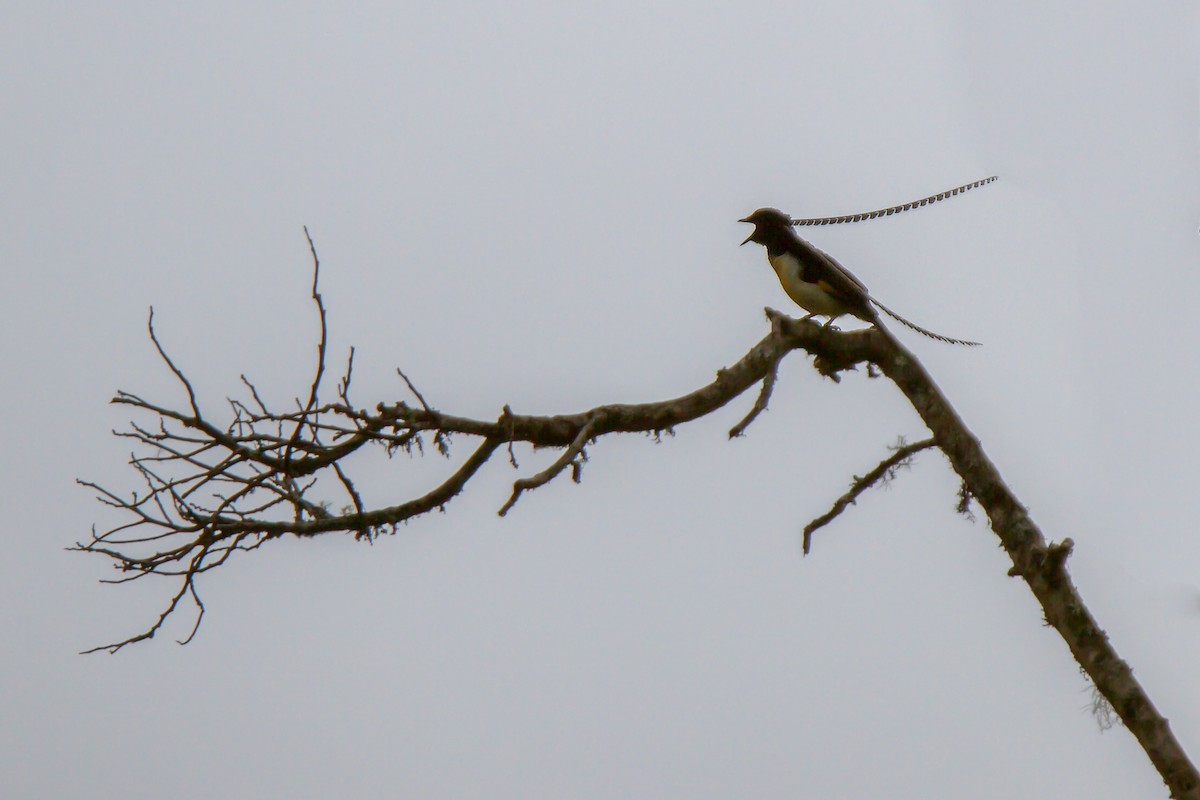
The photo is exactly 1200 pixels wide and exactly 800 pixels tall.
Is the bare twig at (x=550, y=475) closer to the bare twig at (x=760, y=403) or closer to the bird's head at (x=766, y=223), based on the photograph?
the bare twig at (x=760, y=403)

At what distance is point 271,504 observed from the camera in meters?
2.95

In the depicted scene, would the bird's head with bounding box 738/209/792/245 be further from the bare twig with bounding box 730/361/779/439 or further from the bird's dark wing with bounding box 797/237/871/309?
the bare twig with bounding box 730/361/779/439

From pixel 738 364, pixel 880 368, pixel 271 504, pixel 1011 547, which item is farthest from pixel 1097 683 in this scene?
pixel 271 504

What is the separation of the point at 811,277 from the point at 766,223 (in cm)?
31

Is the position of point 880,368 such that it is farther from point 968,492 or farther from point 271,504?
point 271,504

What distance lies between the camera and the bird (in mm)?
3568

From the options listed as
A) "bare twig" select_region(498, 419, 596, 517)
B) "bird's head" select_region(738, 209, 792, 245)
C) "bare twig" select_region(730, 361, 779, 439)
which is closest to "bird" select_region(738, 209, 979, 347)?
"bird's head" select_region(738, 209, 792, 245)

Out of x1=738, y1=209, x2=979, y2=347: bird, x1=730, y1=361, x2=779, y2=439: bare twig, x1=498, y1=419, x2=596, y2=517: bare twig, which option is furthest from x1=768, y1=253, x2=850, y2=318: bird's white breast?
x1=498, y1=419, x2=596, y2=517: bare twig

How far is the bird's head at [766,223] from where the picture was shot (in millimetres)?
3811

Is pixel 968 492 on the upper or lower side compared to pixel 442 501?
lower

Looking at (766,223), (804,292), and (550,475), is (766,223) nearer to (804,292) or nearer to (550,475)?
(804,292)

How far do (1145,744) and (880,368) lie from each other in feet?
4.15

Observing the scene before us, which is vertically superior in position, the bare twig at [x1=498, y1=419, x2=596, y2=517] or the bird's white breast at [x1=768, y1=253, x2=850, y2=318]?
the bird's white breast at [x1=768, y1=253, x2=850, y2=318]

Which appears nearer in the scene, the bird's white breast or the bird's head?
the bird's white breast
